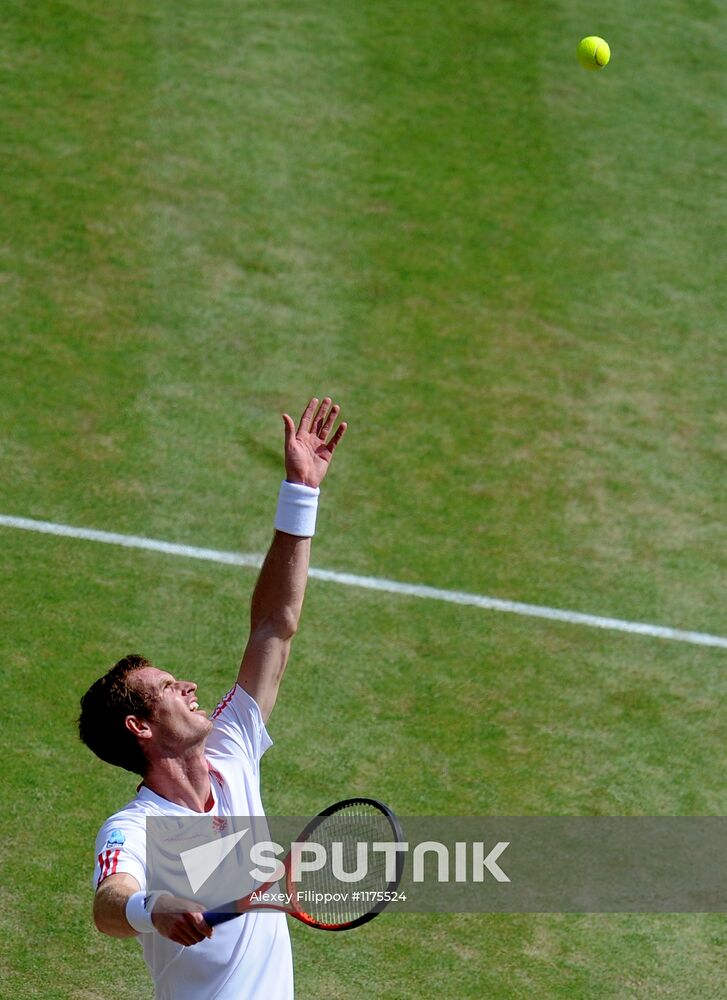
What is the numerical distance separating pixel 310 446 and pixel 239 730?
121 cm

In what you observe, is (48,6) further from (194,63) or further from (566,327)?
(566,327)

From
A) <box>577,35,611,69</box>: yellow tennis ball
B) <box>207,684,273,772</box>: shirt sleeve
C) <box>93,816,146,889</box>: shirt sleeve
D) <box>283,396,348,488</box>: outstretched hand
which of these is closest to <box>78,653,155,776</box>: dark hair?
<box>93,816,146,889</box>: shirt sleeve

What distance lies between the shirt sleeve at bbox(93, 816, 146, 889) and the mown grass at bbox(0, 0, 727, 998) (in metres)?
2.07

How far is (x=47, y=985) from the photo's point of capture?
A: 6.65 m

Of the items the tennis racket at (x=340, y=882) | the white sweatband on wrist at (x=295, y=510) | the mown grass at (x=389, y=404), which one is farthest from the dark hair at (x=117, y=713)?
the mown grass at (x=389, y=404)

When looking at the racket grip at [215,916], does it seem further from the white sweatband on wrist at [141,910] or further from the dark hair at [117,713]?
the dark hair at [117,713]

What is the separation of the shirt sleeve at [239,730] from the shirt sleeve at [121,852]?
0.68 metres

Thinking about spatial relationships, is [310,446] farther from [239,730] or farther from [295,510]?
[239,730]

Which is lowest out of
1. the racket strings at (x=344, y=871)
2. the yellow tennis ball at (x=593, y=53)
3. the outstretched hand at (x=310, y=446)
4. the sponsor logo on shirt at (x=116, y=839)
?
the racket strings at (x=344, y=871)

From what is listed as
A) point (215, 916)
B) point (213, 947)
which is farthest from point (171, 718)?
point (215, 916)

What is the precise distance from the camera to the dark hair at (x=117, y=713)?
520cm

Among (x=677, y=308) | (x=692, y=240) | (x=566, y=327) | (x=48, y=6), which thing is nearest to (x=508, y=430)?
(x=566, y=327)

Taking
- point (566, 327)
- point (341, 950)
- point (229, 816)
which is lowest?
point (341, 950)

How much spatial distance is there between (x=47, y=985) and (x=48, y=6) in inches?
428
